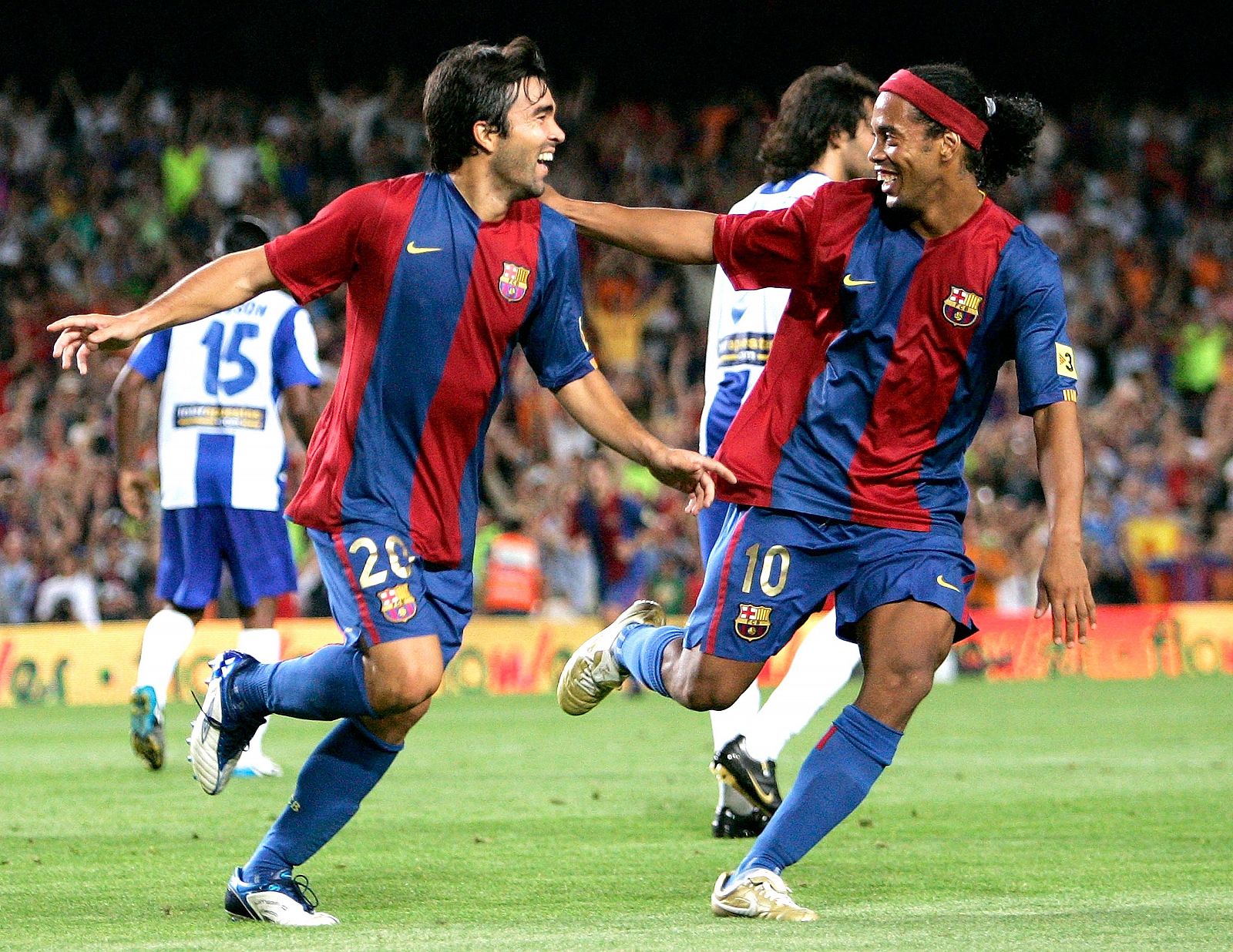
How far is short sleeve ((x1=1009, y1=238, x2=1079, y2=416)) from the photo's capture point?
480 centimetres

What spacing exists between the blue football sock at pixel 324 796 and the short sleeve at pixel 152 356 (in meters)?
4.22

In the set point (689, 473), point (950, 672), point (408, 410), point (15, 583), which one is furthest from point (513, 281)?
point (950, 672)

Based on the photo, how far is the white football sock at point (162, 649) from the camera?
830 cm

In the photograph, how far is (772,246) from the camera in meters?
5.08

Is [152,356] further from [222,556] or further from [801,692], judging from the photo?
[801,692]

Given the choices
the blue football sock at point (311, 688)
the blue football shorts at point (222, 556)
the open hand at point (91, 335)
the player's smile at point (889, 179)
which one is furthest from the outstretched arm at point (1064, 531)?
the blue football shorts at point (222, 556)

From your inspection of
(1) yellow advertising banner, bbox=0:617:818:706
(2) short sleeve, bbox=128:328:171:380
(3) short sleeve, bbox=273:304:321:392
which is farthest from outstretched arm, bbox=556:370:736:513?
(1) yellow advertising banner, bbox=0:617:818:706

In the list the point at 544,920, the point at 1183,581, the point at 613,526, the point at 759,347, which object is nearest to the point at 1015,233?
the point at 759,347

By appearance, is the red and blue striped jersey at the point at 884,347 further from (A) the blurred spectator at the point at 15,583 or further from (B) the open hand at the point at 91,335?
(A) the blurred spectator at the point at 15,583

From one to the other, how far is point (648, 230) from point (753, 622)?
1150mm

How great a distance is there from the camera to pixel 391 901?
16.6 feet

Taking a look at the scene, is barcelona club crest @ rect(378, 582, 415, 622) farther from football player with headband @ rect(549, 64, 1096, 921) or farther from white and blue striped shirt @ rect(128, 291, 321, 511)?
white and blue striped shirt @ rect(128, 291, 321, 511)

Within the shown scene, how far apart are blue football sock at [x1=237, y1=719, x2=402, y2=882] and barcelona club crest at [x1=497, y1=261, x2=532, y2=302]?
1.22 meters

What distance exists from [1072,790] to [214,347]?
4.44 metres
